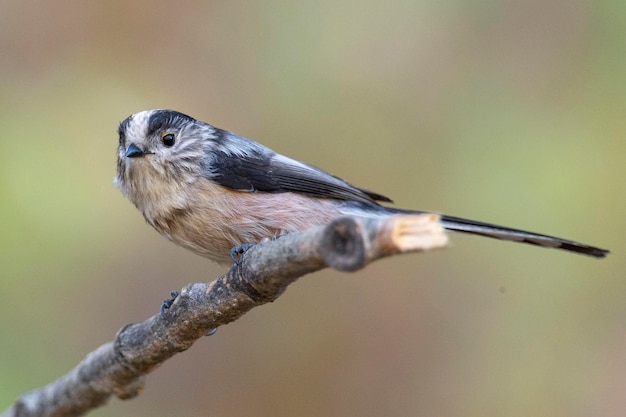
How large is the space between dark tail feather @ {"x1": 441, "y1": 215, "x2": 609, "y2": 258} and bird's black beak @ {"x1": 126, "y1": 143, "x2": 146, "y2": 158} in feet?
4.46

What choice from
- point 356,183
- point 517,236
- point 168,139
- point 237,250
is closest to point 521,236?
point 517,236

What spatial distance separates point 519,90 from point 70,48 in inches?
115

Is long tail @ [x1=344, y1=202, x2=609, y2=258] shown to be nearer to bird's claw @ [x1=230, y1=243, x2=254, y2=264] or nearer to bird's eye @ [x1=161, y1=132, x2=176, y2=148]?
bird's claw @ [x1=230, y1=243, x2=254, y2=264]

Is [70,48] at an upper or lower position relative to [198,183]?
upper

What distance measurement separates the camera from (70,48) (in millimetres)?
5078

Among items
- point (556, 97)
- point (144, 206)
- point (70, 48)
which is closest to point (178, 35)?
point (70, 48)

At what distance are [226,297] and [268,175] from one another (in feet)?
3.36

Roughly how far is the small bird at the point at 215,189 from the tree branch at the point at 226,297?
21.3 inches

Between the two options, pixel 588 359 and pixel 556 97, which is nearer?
pixel 588 359

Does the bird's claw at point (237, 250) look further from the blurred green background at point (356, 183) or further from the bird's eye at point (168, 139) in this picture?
the blurred green background at point (356, 183)

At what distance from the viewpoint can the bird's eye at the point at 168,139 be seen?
348 cm

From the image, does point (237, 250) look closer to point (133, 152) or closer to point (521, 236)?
point (133, 152)

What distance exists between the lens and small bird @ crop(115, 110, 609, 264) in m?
3.32

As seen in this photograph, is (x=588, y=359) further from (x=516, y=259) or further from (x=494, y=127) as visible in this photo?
(x=494, y=127)
